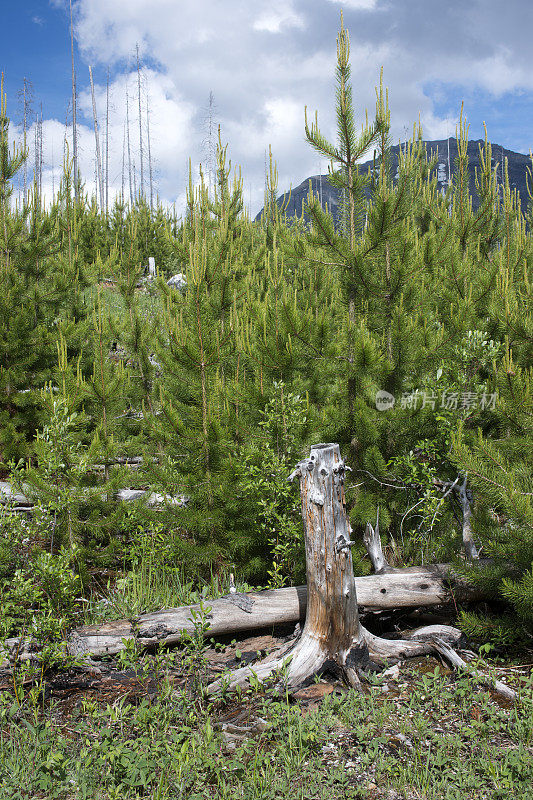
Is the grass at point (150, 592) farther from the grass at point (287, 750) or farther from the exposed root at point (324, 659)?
the grass at point (287, 750)

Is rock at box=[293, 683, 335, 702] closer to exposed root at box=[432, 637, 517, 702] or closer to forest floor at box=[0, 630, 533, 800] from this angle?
forest floor at box=[0, 630, 533, 800]

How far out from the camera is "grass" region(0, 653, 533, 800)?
219 cm

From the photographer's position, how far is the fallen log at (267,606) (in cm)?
327

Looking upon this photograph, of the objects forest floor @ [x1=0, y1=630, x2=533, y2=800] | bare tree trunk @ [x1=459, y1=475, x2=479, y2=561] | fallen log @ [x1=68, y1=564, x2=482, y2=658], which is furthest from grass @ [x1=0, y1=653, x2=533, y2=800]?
bare tree trunk @ [x1=459, y1=475, x2=479, y2=561]

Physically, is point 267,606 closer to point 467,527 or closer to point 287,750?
point 287,750

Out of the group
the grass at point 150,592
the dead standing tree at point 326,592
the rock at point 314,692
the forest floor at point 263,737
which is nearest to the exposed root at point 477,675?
the forest floor at point 263,737

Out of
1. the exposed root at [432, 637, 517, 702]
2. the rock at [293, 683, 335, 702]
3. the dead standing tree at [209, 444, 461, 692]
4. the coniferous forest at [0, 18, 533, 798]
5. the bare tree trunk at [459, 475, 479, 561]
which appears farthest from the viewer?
the bare tree trunk at [459, 475, 479, 561]

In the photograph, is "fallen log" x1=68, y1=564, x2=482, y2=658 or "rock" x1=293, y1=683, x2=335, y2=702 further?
"fallen log" x1=68, y1=564, x2=482, y2=658

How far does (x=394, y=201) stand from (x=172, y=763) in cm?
435

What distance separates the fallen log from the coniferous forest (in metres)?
0.12

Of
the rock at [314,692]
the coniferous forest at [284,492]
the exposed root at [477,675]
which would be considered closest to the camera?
the coniferous forest at [284,492]

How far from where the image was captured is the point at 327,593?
10.1 feet

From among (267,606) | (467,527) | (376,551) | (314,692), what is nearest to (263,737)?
(314,692)

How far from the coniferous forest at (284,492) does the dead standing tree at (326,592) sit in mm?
244
